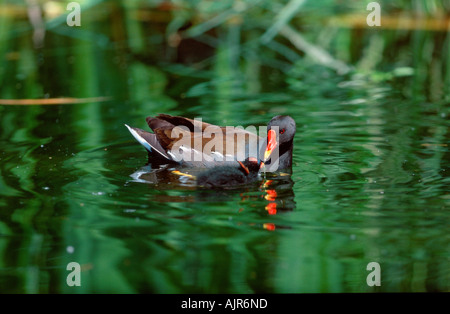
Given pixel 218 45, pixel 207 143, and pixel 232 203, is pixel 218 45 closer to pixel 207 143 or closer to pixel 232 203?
pixel 207 143

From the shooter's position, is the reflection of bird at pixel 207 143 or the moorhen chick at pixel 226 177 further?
the reflection of bird at pixel 207 143

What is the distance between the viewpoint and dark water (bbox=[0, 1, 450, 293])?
12.8 ft

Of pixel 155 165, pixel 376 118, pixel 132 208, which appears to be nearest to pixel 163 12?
pixel 376 118

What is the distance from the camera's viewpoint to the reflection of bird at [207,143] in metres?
5.85

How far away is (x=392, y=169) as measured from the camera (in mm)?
5527

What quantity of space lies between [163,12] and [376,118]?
A: 23.2 feet

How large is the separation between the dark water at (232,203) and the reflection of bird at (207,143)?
0.57 ft

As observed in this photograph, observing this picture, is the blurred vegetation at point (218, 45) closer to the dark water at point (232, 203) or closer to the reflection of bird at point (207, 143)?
the dark water at point (232, 203)

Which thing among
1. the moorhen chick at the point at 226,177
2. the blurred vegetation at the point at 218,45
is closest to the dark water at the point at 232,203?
the moorhen chick at the point at 226,177

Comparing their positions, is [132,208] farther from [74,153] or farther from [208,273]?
[74,153]

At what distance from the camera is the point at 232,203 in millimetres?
4902

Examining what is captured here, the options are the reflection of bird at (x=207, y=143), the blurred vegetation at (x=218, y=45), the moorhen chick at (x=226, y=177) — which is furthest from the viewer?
the blurred vegetation at (x=218, y=45)

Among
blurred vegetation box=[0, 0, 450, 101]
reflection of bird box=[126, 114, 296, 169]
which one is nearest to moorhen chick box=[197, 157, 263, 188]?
reflection of bird box=[126, 114, 296, 169]

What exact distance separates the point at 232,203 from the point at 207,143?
1065 millimetres
